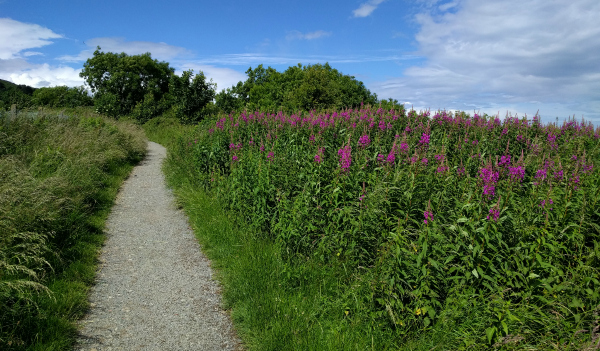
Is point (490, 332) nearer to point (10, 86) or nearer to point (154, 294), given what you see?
point (154, 294)

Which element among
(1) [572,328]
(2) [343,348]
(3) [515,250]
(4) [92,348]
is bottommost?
(4) [92,348]

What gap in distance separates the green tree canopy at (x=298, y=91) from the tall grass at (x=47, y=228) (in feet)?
17.9

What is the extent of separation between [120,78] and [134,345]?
5252 centimetres

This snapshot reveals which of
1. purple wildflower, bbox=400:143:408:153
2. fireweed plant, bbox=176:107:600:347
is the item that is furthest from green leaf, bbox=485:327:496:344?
purple wildflower, bbox=400:143:408:153

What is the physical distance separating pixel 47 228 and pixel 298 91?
21.8 m

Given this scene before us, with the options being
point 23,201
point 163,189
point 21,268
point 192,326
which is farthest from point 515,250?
point 163,189

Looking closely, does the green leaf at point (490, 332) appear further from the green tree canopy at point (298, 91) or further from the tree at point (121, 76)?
the tree at point (121, 76)

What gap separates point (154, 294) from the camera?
4629 mm

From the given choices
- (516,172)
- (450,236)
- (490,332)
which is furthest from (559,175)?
(490,332)

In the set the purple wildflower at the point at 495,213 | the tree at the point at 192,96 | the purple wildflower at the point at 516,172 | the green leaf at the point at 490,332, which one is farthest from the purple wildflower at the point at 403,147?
the tree at the point at 192,96

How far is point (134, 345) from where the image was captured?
3.64 meters

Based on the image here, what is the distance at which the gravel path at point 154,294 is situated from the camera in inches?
147

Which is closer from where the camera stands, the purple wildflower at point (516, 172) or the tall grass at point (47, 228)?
the tall grass at point (47, 228)

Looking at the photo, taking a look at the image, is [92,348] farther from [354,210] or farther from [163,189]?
[163,189]
